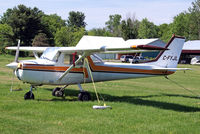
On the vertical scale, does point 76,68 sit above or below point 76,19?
below

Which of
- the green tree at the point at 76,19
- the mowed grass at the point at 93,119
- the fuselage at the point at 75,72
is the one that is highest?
the green tree at the point at 76,19

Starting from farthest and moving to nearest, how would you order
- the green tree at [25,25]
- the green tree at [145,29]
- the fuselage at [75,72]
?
the green tree at [145,29]
the green tree at [25,25]
the fuselage at [75,72]

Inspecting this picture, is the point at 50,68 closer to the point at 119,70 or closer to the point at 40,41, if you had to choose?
the point at 119,70

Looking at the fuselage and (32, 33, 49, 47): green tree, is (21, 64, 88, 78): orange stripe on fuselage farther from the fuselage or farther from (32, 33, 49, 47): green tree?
(32, 33, 49, 47): green tree

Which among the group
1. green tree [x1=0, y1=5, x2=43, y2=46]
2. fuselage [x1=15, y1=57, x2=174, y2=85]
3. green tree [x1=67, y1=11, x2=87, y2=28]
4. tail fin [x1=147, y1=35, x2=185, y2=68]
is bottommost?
fuselage [x1=15, y1=57, x2=174, y2=85]

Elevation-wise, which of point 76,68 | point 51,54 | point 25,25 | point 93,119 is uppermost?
point 25,25

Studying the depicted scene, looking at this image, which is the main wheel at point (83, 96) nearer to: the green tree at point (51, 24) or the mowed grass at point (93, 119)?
the mowed grass at point (93, 119)

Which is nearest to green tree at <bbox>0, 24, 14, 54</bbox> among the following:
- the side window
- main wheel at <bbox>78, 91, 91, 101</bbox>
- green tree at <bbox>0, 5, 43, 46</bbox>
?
green tree at <bbox>0, 5, 43, 46</bbox>

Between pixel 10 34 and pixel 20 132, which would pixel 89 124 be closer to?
pixel 20 132

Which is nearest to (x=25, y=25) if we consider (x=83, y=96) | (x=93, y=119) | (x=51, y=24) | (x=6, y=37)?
(x=6, y=37)

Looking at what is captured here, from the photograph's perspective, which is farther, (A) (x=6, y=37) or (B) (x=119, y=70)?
(A) (x=6, y=37)

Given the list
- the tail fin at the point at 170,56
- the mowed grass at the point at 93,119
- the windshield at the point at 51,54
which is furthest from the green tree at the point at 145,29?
the mowed grass at the point at 93,119

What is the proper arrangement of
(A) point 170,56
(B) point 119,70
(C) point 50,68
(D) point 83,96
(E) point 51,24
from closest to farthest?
(C) point 50,68
(D) point 83,96
(B) point 119,70
(A) point 170,56
(E) point 51,24

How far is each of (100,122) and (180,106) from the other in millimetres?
4602
